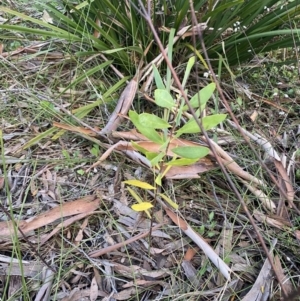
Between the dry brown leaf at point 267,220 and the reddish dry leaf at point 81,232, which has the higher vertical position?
the dry brown leaf at point 267,220

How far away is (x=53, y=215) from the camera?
1.09 meters

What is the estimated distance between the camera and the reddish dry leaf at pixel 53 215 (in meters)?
1.06

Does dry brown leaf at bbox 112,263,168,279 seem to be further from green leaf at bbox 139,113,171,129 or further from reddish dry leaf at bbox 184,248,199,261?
green leaf at bbox 139,113,171,129

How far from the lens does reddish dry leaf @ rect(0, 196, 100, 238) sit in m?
1.06

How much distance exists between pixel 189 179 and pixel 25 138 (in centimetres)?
50

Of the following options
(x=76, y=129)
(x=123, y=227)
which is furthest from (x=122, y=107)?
(x=123, y=227)

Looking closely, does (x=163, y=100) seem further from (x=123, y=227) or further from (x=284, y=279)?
(x=284, y=279)

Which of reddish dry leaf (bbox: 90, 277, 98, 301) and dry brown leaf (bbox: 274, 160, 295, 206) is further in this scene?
→ dry brown leaf (bbox: 274, 160, 295, 206)

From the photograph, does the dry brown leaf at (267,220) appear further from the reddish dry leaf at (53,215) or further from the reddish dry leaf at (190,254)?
the reddish dry leaf at (53,215)

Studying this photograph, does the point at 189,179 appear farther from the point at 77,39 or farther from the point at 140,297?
the point at 77,39

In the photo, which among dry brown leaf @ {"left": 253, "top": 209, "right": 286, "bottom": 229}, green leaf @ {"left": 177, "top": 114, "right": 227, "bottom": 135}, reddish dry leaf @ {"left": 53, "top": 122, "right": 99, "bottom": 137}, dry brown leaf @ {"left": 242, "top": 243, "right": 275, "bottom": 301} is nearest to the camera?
green leaf @ {"left": 177, "top": 114, "right": 227, "bottom": 135}

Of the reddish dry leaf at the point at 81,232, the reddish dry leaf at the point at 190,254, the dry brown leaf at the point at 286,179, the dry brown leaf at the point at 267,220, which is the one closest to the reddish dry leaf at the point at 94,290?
the reddish dry leaf at the point at 81,232

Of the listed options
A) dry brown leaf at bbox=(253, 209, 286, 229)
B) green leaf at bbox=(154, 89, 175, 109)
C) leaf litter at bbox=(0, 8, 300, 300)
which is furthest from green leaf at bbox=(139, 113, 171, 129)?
dry brown leaf at bbox=(253, 209, 286, 229)

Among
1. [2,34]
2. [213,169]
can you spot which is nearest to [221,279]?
[213,169]
